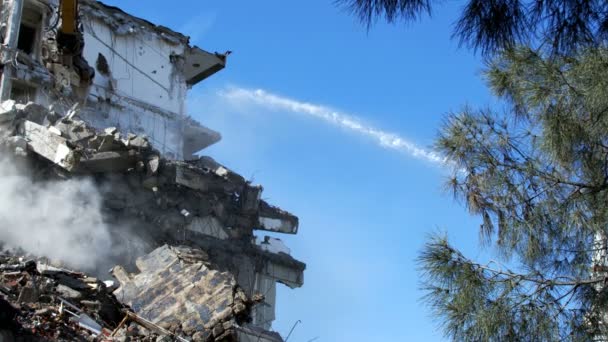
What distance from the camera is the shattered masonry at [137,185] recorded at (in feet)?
40.6

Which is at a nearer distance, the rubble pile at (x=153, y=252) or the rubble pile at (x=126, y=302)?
the rubble pile at (x=126, y=302)

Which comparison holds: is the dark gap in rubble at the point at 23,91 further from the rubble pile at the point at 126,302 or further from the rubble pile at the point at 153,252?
the rubble pile at the point at 126,302

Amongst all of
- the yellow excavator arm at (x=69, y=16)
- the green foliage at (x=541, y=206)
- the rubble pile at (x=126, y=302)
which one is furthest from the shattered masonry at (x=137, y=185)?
the green foliage at (x=541, y=206)

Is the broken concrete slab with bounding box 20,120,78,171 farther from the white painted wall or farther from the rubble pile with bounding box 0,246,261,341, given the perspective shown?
the white painted wall

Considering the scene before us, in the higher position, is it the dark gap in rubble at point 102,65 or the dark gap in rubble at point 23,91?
the dark gap in rubble at point 102,65

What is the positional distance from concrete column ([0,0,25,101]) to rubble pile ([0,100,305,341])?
4.33m

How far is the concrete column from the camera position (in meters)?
24.1

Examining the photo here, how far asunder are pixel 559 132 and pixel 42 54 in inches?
846

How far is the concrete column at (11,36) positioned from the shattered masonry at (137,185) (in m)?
0.04

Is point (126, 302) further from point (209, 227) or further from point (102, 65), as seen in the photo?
point (102, 65)

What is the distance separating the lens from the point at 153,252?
16.0m

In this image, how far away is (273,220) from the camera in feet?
80.3

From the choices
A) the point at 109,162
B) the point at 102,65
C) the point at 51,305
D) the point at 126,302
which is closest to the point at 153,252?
the point at 126,302

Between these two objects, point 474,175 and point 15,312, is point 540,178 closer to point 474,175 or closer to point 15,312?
point 474,175
